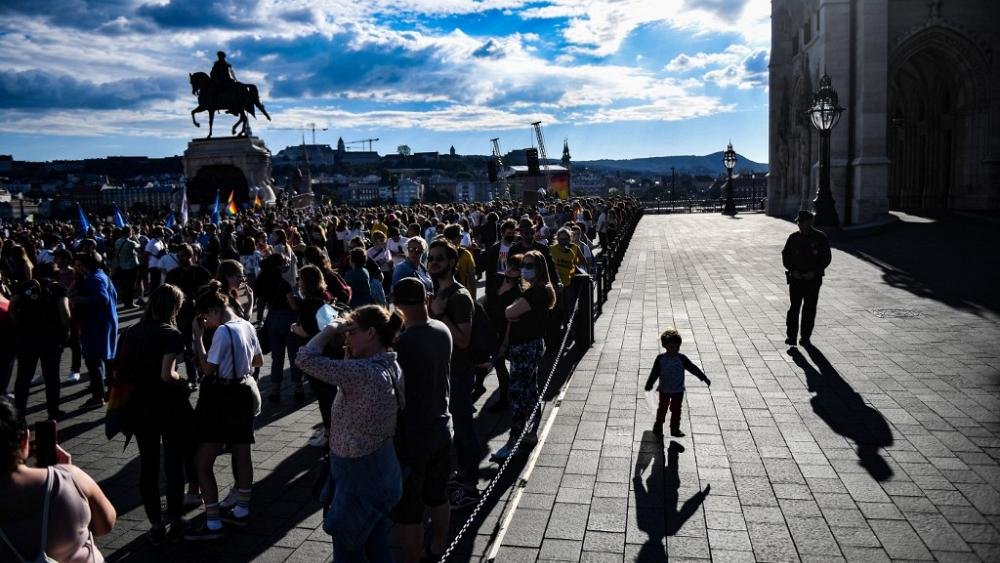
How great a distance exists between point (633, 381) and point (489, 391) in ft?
5.64

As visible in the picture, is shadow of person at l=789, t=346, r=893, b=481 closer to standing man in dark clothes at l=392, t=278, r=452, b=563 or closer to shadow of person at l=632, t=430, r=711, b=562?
shadow of person at l=632, t=430, r=711, b=562

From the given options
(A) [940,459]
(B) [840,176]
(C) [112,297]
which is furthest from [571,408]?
(B) [840,176]

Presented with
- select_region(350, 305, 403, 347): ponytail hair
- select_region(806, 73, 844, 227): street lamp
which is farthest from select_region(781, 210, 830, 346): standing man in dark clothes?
select_region(806, 73, 844, 227): street lamp

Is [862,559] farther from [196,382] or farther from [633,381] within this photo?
[196,382]

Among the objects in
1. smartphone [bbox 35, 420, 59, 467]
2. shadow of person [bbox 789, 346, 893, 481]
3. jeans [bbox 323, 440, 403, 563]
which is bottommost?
shadow of person [bbox 789, 346, 893, 481]

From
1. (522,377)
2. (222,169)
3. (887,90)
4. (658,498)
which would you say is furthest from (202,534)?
(222,169)

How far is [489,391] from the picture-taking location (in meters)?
8.92

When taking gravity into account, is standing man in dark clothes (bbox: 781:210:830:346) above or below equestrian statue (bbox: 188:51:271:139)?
below

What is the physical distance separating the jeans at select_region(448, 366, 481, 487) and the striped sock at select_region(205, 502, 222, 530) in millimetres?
1771

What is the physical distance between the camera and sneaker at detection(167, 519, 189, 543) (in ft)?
17.1

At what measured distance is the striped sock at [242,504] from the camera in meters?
5.42

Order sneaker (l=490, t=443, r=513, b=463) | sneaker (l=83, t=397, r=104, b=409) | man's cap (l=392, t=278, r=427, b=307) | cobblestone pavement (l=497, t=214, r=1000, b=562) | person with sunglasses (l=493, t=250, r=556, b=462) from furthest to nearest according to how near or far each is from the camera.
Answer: sneaker (l=83, t=397, r=104, b=409) → person with sunglasses (l=493, t=250, r=556, b=462) → sneaker (l=490, t=443, r=513, b=463) → cobblestone pavement (l=497, t=214, r=1000, b=562) → man's cap (l=392, t=278, r=427, b=307)

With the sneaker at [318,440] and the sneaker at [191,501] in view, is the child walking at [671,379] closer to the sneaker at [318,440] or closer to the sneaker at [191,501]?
the sneaker at [318,440]

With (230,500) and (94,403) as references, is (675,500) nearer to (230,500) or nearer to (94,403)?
(230,500)
